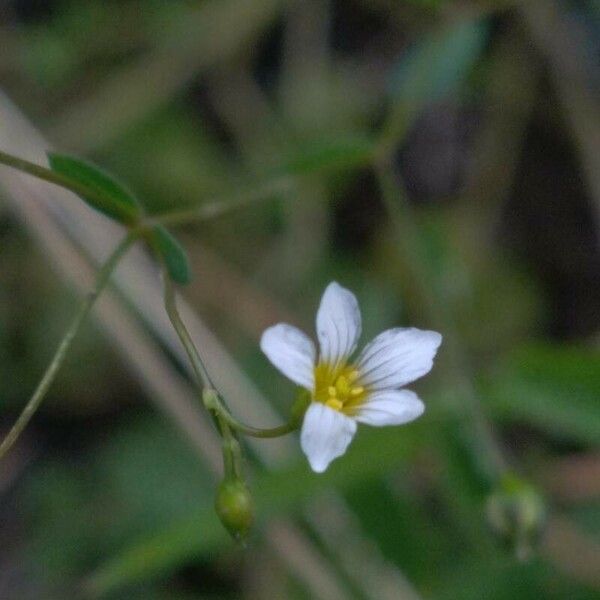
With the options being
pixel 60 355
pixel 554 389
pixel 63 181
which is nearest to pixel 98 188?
pixel 63 181

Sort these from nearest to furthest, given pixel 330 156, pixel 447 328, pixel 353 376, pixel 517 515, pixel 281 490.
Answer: pixel 353 376
pixel 517 515
pixel 330 156
pixel 281 490
pixel 447 328

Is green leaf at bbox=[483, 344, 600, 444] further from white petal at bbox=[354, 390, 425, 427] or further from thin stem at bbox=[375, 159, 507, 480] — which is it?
white petal at bbox=[354, 390, 425, 427]

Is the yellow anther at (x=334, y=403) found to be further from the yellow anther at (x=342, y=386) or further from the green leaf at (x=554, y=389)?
the green leaf at (x=554, y=389)

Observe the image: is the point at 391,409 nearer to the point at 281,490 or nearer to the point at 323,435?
the point at 323,435

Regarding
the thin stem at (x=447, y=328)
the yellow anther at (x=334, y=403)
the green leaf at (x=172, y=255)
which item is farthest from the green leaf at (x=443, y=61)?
the yellow anther at (x=334, y=403)

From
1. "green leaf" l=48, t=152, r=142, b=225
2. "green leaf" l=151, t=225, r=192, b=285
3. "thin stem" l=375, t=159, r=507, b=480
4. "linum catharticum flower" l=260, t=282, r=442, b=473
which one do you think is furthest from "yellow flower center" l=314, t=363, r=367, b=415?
"thin stem" l=375, t=159, r=507, b=480

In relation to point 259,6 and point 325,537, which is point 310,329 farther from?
point 259,6

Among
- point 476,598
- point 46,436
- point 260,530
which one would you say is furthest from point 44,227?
point 476,598

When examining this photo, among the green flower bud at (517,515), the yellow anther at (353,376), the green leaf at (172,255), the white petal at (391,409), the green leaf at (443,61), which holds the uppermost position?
the green leaf at (443,61)
